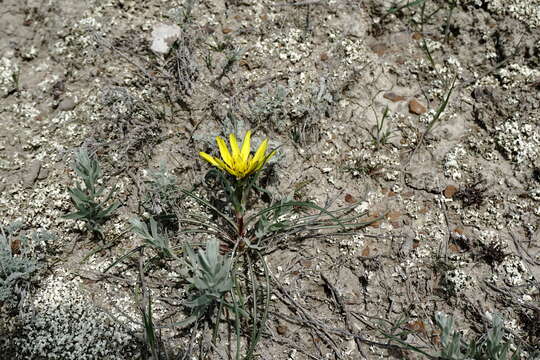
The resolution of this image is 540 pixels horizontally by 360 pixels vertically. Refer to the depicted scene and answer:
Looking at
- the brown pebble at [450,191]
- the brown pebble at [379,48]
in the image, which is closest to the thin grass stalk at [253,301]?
the brown pebble at [450,191]

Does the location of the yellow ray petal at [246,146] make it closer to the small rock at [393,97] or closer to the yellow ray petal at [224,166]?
the yellow ray petal at [224,166]

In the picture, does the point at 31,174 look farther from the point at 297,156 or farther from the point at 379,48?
the point at 379,48

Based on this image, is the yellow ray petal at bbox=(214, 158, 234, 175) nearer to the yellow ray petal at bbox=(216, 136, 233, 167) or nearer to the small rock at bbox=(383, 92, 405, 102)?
the yellow ray petal at bbox=(216, 136, 233, 167)

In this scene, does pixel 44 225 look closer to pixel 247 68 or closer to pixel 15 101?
pixel 15 101

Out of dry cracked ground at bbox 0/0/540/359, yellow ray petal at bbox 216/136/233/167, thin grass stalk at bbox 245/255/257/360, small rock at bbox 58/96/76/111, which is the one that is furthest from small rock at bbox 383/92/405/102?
small rock at bbox 58/96/76/111

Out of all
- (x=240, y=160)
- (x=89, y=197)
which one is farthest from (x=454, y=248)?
(x=89, y=197)

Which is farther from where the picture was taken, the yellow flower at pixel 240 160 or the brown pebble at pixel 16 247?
the brown pebble at pixel 16 247

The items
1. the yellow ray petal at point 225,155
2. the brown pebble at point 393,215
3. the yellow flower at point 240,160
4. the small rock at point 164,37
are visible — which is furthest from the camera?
the small rock at point 164,37
